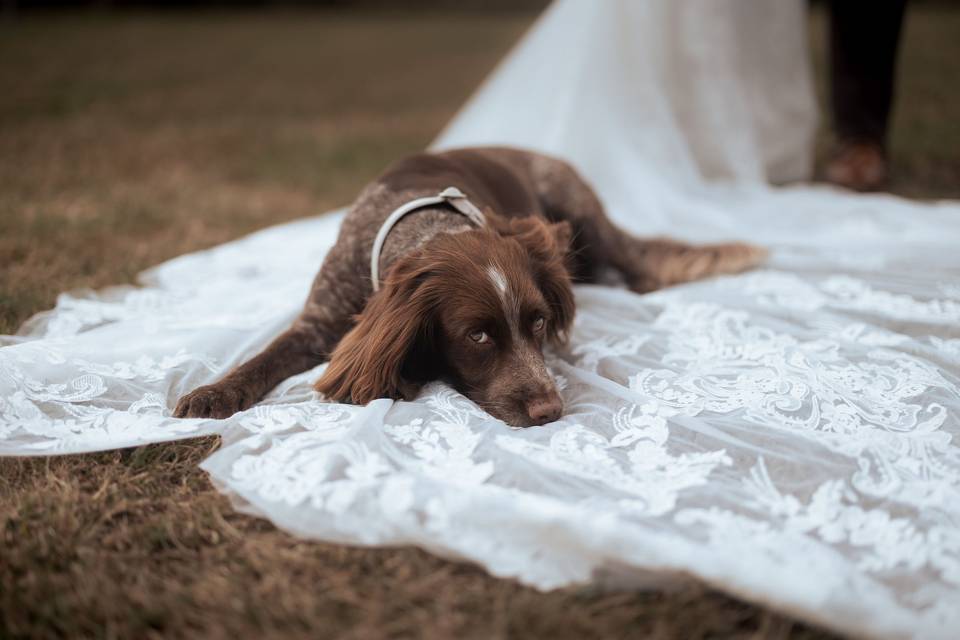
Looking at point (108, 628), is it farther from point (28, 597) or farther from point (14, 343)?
point (14, 343)

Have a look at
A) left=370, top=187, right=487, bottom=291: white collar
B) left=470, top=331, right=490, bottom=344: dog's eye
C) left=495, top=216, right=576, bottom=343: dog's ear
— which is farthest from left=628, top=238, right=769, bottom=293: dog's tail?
left=470, top=331, right=490, bottom=344: dog's eye

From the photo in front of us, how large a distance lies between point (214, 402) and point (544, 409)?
3.58 feet

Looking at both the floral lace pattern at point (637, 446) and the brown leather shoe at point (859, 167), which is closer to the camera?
the floral lace pattern at point (637, 446)

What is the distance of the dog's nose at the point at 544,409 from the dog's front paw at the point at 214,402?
3.21ft

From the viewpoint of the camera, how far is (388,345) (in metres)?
2.65

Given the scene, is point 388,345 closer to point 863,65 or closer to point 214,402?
point 214,402

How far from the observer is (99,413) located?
2537 mm

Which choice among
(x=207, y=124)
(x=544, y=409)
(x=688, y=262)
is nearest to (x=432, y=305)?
(x=544, y=409)

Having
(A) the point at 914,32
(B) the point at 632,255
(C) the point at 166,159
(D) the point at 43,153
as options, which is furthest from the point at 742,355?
(A) the point at 914,32

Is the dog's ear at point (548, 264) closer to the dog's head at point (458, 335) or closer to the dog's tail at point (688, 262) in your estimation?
the dog's head at point (458, 335)

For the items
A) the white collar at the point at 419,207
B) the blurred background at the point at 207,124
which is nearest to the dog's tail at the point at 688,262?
the white collar at the point at 419,207

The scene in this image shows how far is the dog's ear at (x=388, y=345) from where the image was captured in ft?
8.69

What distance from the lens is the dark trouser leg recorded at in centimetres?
589

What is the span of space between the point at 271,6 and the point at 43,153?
63.5ft
